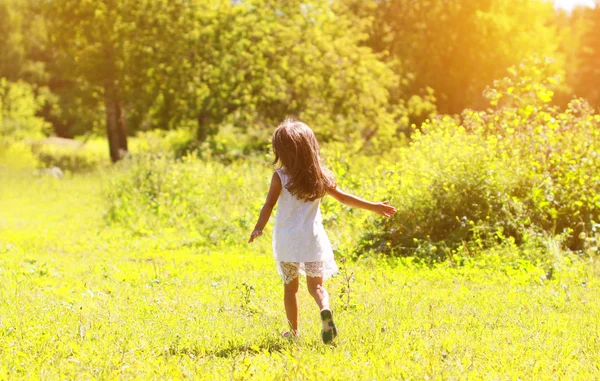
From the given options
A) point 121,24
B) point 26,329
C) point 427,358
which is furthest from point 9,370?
point 121,24

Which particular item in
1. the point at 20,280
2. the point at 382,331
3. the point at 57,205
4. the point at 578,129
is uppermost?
the point at 578,129

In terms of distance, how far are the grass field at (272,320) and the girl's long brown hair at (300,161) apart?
1.15 m

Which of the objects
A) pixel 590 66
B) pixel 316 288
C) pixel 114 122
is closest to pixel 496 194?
pixel 316 288

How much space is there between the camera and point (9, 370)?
4926 millimetres

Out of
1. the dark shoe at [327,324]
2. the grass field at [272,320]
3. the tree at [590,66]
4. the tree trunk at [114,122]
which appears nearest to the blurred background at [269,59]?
the tree trunk at [114,122]

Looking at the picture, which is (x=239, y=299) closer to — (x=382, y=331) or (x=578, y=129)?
(x=382, y=331)

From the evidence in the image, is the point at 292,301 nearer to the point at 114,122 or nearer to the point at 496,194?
the point at 496,194

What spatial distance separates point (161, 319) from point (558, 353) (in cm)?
327

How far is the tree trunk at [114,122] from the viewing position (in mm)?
28766

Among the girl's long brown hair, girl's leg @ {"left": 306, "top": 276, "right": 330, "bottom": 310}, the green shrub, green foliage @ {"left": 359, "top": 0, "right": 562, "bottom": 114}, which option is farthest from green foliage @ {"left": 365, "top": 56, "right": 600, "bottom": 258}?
green foliage @ {"left": 359, "top": 0, "right": 562, "bottom": 114}

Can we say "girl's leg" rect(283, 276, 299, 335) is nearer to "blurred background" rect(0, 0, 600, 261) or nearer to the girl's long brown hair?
the girl's long brown hair

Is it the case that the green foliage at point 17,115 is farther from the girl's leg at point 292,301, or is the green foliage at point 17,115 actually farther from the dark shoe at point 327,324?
the dark shoe at point 327,324

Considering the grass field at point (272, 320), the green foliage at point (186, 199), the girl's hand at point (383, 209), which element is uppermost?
the girl's hand at point (383, 209)

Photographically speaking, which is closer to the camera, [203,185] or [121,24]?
[203,185]
